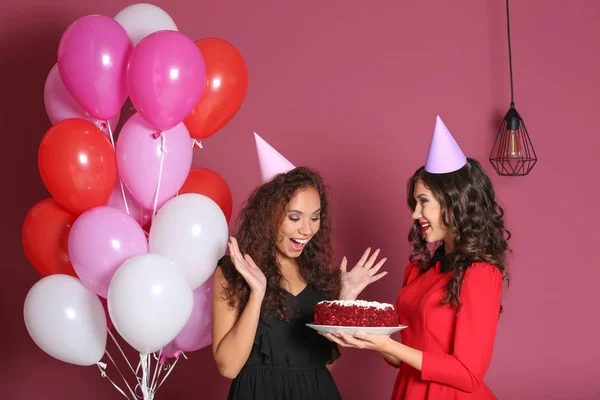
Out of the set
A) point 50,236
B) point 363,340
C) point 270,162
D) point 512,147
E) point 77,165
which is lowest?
point 363,340

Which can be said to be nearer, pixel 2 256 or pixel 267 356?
pixel 267 356

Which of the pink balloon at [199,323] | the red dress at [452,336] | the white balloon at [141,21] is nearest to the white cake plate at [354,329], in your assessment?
the red dress at [452,336]

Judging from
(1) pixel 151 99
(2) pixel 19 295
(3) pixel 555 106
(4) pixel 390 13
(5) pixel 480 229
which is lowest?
(2) pixel 19 295

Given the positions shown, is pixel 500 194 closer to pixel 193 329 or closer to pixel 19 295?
pixel 193 329

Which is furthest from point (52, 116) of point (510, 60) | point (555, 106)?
point (555, 106)

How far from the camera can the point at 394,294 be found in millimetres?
3295

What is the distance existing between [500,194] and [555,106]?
0.51 meters

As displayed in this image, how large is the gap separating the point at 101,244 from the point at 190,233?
0.25 m

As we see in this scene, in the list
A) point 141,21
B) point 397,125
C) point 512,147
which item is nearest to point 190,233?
point 141,21

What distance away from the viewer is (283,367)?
2.19m

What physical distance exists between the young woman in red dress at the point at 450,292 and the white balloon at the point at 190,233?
17.6 inches

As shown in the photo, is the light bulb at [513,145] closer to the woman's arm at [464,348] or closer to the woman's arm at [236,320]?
the woman's arm at [464,348]

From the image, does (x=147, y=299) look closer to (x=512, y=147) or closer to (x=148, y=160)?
(x=148, y=160)

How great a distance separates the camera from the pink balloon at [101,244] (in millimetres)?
2035
